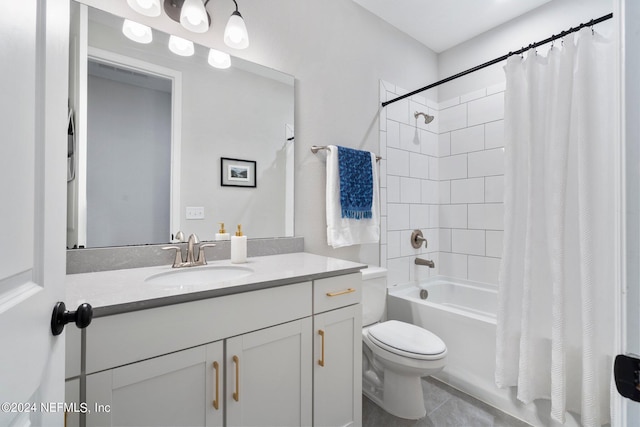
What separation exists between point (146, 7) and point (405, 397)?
90.0 inches

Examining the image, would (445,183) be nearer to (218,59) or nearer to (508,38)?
(508,38)

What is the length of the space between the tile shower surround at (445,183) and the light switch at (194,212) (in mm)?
1340

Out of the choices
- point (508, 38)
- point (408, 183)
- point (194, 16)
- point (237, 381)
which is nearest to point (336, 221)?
point (408, 183)

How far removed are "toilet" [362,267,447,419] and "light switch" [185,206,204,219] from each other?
1007 millimetres

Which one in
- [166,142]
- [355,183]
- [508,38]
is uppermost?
[508,38]

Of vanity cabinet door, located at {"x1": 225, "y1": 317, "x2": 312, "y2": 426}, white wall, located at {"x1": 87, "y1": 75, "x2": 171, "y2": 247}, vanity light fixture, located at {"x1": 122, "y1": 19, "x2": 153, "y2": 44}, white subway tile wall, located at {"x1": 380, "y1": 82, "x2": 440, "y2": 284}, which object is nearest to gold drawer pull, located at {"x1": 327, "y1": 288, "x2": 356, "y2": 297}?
vanity cabinet door, located at {"x1": 225, "y1": 317, "x2": 312, "y2": 426}

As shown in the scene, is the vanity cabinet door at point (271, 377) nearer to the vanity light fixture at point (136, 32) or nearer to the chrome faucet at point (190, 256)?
the chrome faucet at point (190, 256)

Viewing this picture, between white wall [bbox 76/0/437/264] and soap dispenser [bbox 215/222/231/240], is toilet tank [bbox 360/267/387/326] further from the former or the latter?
soap dispenser [bbox 215/222/231/240]

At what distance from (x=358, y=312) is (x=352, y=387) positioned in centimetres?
35

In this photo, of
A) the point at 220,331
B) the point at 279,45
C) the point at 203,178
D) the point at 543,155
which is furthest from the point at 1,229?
the point at 543,155

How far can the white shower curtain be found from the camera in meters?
1.21

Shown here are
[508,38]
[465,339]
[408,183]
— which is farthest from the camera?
[408,183]

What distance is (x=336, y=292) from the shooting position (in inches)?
48.2

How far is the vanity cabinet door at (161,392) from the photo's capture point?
2.42 feet
